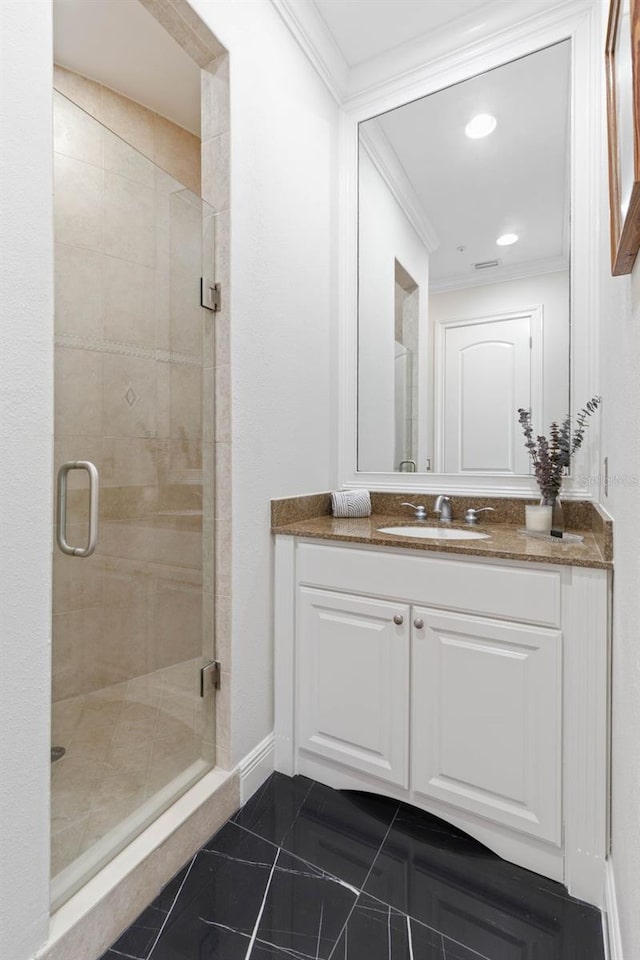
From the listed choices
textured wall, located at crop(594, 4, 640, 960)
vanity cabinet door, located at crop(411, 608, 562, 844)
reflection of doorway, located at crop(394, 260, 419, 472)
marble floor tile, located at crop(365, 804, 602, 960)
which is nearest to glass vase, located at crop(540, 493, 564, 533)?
textured wall, located at crop(594, 4, 640, 960)

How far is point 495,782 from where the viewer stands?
133 centimetres

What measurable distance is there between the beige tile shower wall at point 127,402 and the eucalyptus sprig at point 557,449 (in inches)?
44.1

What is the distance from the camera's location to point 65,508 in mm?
1101

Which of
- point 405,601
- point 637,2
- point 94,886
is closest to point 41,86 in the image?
point 637,2

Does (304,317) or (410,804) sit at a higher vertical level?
(304,317)

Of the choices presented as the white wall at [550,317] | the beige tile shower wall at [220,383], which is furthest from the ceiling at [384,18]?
the white wall at [550,317]

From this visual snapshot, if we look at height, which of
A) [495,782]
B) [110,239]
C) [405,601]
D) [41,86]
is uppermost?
[41,86]

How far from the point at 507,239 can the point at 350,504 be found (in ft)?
4.00

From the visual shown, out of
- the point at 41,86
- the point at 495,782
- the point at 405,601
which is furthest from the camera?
the point at 405,601

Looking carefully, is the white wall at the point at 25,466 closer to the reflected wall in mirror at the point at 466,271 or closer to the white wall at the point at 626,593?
the white wall at the point at 626,593

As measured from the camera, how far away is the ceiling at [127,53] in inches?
70.2

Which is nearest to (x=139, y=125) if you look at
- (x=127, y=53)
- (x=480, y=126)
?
(x=127, y=53)

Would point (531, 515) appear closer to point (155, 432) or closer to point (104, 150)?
point (155, 432)

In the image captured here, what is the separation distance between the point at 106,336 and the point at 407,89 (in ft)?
5.87
